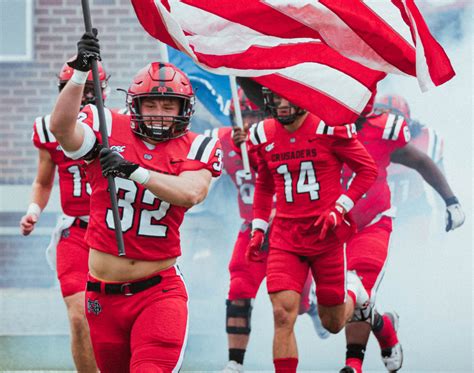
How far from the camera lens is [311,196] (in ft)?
27.2

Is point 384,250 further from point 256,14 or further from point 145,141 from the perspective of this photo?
point 145,141

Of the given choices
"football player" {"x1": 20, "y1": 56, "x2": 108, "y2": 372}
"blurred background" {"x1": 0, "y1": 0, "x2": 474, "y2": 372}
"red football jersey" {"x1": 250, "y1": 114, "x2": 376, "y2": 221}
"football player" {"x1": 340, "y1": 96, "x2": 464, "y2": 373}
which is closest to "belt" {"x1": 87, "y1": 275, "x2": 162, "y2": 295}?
"football player" {"x1": 20, "y1": 56, "x2": 108, "y2": 372}

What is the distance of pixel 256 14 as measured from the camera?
289 inches

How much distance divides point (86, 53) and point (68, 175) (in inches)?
97.3

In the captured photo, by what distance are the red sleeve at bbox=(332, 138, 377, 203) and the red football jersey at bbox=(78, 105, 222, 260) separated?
2.04 metres

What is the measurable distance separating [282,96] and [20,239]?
3.78 meters

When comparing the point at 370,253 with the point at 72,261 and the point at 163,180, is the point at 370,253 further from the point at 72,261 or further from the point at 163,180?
the point at 163,180

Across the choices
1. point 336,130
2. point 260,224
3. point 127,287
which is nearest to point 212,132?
point 260,224

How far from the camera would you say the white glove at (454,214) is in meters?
9.98

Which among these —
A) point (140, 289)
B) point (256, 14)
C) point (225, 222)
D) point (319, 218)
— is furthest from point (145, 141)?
point (225, 222)

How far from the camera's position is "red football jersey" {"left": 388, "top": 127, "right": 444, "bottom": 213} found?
10312 millimetres

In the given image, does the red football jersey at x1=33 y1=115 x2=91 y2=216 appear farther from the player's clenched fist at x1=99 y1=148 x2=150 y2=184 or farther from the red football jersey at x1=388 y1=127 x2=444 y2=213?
the red football jersey at x1=388 y1=127 x2=444 y2=213

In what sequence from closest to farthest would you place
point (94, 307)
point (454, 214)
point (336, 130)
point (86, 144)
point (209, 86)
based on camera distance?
point (86, 144) < point (94, 307) < point (336, 130) < point (454, 214) < point (209, 86)

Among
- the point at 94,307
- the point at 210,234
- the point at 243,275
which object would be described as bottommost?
the point at 243,275
